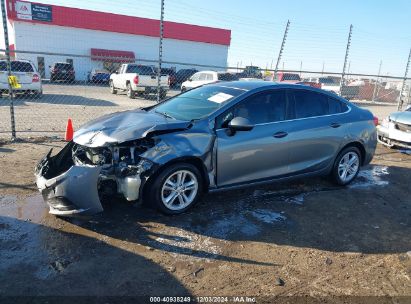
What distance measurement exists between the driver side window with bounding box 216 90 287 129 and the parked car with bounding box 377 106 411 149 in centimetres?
486

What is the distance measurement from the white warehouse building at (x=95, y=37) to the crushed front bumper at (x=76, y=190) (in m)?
26.5

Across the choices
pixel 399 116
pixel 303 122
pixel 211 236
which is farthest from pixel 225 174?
pixel 399 116

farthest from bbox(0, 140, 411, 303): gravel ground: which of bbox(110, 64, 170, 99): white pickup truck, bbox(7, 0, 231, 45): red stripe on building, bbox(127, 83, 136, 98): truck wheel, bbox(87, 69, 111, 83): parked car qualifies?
bbox(7, 0, 231, 45): red stripe on building

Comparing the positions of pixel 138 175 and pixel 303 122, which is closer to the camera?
pixel 138 175

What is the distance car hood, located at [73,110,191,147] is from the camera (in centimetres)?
417

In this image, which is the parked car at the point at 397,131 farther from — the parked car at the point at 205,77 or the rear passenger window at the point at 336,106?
the parked car at the point at 205,77

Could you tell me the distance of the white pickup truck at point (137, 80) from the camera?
18.0 metres

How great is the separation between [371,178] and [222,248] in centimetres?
395

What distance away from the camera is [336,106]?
5.79 m

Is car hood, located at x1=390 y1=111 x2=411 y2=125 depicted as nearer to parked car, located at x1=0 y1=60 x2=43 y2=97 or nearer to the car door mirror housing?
the car door mirror housing

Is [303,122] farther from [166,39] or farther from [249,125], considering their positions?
→ [166,39]

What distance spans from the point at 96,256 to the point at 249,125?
2.25 meters

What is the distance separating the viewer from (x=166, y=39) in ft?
132

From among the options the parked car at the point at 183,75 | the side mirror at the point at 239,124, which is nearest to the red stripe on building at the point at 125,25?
the parked car at the point at 183,75
